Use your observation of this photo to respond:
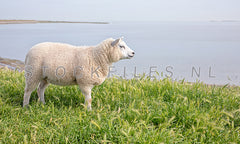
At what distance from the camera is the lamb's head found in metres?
4.68

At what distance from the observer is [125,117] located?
4.29 meters

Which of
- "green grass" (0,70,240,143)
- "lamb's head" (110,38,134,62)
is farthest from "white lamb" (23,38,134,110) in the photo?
"green grass" (0,70,240,143)

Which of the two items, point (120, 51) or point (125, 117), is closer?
point (125, 117)

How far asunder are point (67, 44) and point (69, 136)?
1.98 m

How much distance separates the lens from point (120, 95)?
553 cm

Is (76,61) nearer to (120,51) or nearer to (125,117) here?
(120,51)

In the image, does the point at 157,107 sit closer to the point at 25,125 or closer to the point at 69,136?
the point at 69,136

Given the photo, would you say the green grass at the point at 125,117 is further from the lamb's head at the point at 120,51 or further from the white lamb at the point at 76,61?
the lamb's head at the point at 120,51

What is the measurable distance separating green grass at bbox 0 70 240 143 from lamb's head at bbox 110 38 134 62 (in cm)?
83

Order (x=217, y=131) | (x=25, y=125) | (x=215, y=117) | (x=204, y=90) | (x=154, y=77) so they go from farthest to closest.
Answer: (x=154, y=77), (x=204, y=90), (x=215, y=117), (x=25, y=125), (x=217, y=131)

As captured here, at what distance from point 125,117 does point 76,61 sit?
4.55 ft

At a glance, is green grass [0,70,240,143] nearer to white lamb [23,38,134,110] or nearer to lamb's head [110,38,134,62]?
white lamb [23,38,134,110]

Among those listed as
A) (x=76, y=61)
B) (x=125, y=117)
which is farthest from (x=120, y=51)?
(x=125, y=117)

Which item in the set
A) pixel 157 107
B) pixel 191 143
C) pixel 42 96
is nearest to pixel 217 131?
pixel 191 143
